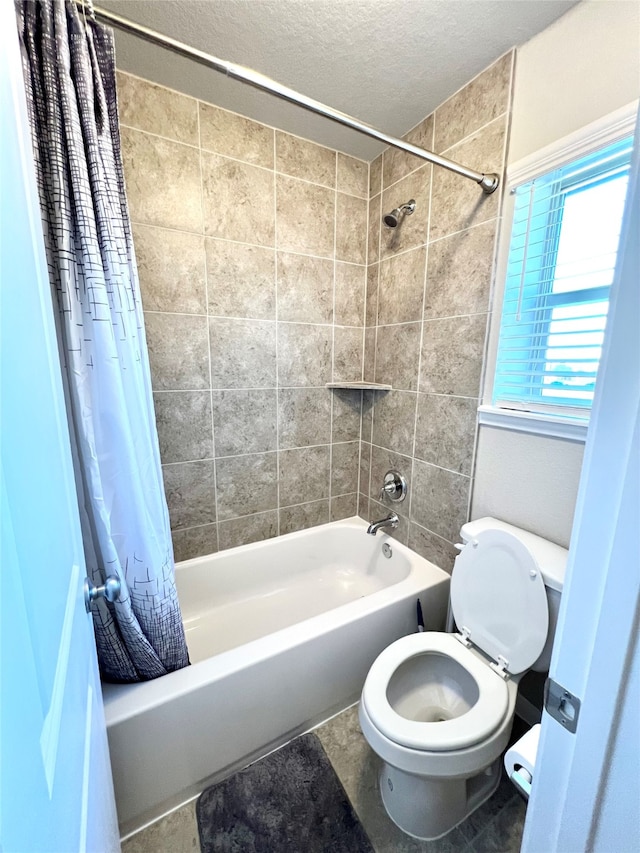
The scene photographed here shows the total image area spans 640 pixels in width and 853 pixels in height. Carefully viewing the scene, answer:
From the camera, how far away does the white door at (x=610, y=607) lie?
0.34m

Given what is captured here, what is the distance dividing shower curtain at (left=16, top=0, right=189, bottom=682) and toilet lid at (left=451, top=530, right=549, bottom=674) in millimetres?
1079

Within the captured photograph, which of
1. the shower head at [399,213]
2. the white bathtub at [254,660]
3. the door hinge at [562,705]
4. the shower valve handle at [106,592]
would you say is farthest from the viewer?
the shower head at [399,213]

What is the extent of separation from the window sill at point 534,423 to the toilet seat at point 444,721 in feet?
2.71

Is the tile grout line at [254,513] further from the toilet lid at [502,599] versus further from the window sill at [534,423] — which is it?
the window sill at [534,423]

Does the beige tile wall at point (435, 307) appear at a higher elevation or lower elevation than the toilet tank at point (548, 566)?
higher

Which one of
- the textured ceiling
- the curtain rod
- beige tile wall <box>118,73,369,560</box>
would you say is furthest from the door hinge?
the textured ceiling

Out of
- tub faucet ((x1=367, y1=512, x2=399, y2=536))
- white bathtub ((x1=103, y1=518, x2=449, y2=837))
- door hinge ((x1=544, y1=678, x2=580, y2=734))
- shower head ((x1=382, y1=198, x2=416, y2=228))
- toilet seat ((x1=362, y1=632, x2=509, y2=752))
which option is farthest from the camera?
tub faucet ((x1=367, y1=512, x2=399, y2=536))

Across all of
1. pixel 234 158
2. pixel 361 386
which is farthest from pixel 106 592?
pixel 234 158

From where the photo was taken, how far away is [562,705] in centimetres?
42

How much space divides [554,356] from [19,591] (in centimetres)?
146

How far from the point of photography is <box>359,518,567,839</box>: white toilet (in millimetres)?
925

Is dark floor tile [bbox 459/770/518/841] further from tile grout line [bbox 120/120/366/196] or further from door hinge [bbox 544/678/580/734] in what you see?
tile grout line [bbox 120/120/366/196]

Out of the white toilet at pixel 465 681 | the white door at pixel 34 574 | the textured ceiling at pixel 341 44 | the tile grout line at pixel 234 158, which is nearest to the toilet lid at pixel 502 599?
the white toilet at pixel 465 681

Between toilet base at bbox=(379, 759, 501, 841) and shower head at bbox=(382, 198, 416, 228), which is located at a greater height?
shower head at bbox=(382, 198, 416, 228)
